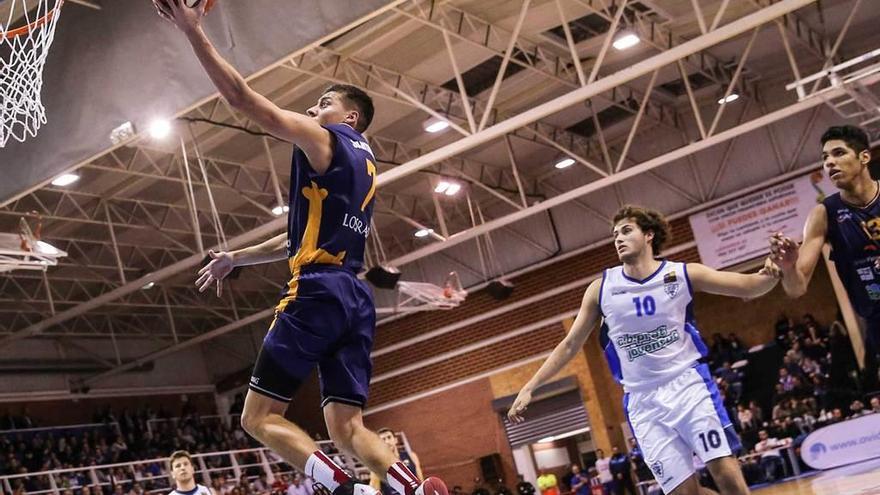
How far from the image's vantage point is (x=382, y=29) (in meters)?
20.3

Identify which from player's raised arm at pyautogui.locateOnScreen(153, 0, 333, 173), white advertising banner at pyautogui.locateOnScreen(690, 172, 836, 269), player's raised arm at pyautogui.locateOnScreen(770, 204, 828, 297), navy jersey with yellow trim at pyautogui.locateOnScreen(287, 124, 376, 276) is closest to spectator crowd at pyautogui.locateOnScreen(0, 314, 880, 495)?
white advertising banner at pyautogui.locateOnScreen(690, 172, 836, 269)

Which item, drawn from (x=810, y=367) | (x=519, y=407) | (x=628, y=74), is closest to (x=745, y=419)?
(x=810, y=367)

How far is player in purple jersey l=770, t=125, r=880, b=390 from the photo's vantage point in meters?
5.76

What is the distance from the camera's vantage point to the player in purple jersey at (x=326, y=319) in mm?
5066

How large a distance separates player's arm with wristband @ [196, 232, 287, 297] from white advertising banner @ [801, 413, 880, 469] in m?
13.8

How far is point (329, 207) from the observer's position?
530 centimetres

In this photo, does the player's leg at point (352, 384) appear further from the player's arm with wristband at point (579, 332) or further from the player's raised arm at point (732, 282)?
the player's raised arm at point (732, 282)

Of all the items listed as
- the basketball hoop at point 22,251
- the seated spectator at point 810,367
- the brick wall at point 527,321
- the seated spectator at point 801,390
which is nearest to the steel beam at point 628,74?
the basketball hoop at point 22,251

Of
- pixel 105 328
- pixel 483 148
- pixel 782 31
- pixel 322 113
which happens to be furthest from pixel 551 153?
pixel 322 113

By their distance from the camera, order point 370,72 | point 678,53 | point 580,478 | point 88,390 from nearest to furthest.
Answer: point 678,53 < point 370,72 < point 580,478 < point 88,390

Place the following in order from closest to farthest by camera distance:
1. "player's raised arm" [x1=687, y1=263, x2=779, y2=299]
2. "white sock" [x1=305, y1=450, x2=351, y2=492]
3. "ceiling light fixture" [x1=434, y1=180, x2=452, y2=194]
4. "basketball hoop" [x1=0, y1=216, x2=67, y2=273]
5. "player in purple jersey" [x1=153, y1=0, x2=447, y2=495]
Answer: "white sock" [x1=305, y1=450, x2=351, y2=492], "player in purple jersey" [x1=153, y1=0, x2=447, y2=495], "player's raised arm" [x1=687, y1=263, x2=779, y2=299], "basketball hoop" [x1=0, y1=216, x2=67, y2=273], "ceiling light fixture" [x1=434, y1=180, x2=452, y2=194]

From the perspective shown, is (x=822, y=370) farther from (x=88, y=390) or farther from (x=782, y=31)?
(x=88, y=390)

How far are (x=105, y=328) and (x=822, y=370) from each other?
2309 centimetres

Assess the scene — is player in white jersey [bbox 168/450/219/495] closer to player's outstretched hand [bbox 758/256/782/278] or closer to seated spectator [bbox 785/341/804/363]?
player's outstretched hand [bbox 758/256/782/278]
